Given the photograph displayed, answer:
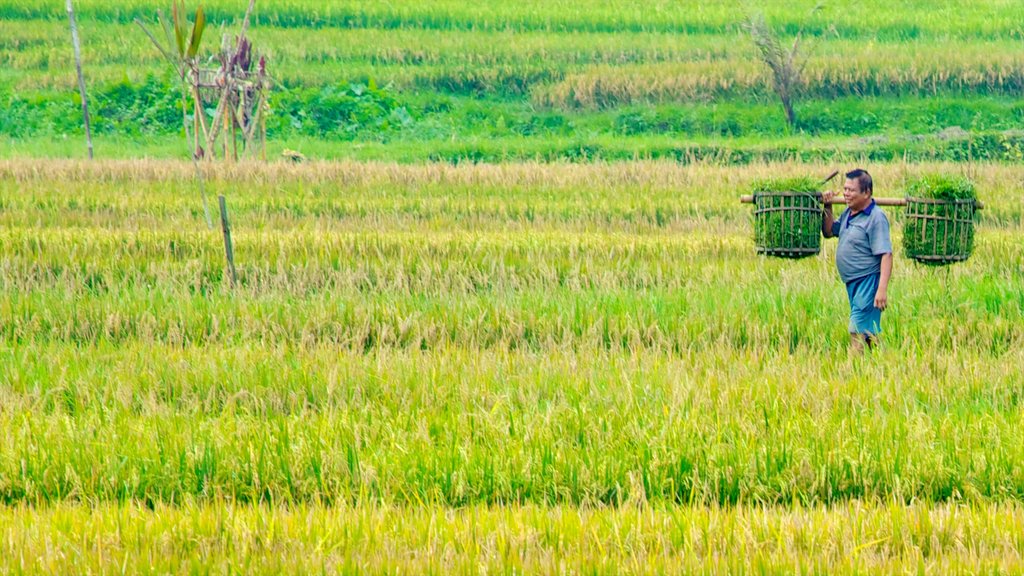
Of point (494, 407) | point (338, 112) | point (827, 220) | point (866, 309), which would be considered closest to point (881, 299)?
point (866, 309)

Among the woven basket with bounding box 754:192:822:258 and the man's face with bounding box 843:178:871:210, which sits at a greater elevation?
the man's face with bounding box 843:178:871:210

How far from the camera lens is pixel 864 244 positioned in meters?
7.20

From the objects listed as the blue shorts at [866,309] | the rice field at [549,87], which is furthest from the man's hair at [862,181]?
the rice field at [549,87]

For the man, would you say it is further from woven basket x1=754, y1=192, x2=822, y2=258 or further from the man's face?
woven basket x1=754, y1=192, x2=822, y2=258

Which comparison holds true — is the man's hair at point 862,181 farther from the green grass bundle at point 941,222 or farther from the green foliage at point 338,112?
the green foliage at point 338,112

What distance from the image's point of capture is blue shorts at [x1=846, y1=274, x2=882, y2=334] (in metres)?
7.23

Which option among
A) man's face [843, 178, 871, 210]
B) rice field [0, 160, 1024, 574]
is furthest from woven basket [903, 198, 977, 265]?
man's face [843, 178, 871, 210]

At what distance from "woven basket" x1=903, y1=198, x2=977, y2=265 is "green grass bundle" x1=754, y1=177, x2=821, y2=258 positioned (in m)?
0.61

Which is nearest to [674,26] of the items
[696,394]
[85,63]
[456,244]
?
[85,63]

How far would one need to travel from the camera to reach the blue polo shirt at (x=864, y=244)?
7.13 metres

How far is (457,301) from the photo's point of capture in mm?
8836

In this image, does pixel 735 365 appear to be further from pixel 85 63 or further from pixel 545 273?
pixel 85 63

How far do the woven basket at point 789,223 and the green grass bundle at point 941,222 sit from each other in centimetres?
61

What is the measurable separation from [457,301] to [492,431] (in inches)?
135
